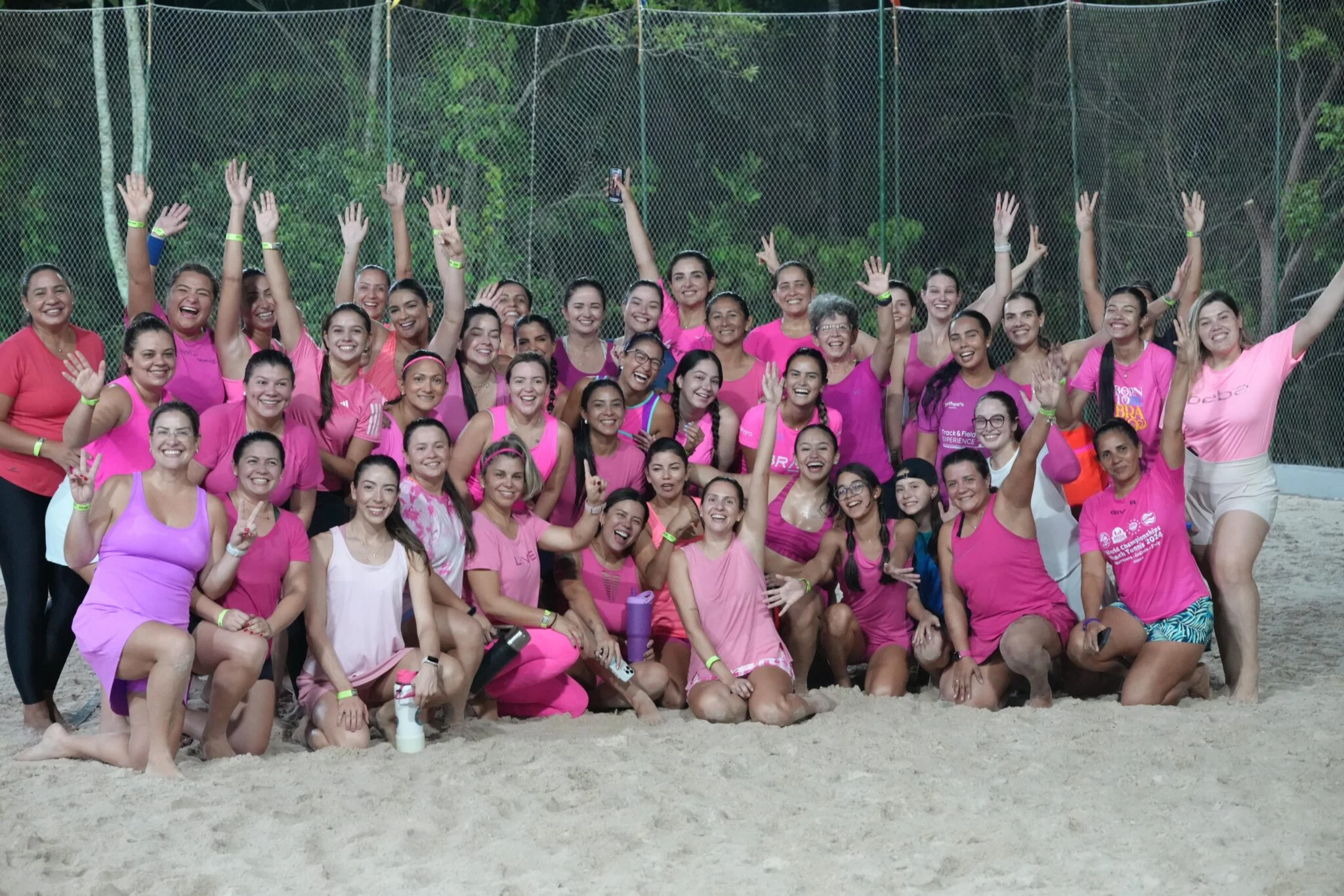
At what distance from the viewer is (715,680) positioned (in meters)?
5.16

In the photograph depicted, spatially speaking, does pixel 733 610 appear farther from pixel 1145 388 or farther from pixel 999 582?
pixel 1145 388

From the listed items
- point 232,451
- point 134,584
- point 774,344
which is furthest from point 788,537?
point 134,584

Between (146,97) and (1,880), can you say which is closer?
(1,880)

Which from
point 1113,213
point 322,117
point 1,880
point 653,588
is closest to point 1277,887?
point 653,588

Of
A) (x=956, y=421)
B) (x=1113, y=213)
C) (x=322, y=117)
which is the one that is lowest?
(x=956, y=421)

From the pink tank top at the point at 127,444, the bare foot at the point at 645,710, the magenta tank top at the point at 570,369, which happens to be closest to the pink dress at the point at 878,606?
the bare foot at the point at 645,710

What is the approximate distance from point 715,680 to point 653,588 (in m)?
0.47

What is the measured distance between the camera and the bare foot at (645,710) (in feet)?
16.9

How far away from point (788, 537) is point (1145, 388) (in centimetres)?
154

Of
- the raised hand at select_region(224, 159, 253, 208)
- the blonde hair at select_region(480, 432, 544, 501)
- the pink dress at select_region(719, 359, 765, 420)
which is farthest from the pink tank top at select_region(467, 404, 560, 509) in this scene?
the raised hand at select_region(224, 159, 253, 208)

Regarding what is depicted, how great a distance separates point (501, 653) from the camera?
5.02 m

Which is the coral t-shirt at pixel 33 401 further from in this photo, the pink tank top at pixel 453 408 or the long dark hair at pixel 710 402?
the long dark hair at pixel 710 402

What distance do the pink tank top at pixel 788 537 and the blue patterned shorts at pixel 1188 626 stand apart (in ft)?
4.06

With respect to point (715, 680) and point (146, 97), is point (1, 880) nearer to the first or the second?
point (715, 680)
